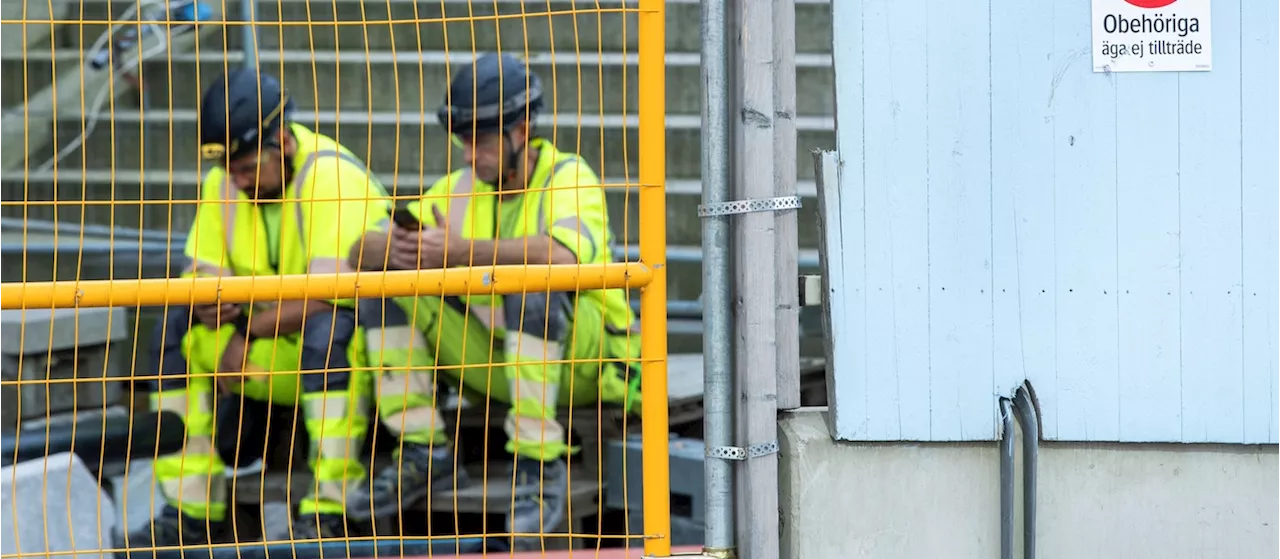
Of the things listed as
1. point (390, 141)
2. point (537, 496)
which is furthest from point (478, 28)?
point (537, 496)

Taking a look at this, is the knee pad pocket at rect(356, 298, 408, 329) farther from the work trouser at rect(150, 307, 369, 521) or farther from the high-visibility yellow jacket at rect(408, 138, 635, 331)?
the high-visibility yellow jacket at rect(408, 138, 635, 331)

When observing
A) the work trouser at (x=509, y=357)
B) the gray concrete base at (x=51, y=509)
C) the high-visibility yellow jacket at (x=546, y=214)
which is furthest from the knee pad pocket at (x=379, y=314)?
the gray concrete base at (x=51, y=509)

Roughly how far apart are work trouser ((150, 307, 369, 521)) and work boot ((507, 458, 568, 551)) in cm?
55

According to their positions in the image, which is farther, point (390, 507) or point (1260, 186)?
point (390, 507)

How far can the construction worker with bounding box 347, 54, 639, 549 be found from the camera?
163 inches

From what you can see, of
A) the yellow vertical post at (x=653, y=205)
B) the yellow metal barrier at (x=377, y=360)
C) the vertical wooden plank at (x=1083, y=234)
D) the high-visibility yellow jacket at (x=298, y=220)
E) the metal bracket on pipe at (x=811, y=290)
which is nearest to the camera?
the yellow vertical post at (x=653, y=205)

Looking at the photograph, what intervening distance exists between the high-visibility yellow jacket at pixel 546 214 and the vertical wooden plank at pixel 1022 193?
1346 mm

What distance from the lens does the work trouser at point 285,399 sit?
4.19m

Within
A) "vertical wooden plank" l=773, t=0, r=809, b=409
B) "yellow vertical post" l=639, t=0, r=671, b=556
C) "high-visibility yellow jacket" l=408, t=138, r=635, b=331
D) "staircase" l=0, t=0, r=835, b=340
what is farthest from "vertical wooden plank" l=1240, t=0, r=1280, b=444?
"staircase" l=0, t=0, r=835, b=340

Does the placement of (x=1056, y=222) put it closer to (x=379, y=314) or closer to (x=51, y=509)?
(x=379, y=314)

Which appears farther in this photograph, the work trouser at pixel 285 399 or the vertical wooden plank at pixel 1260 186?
the work trouser at pixel 285 399

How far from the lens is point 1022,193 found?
2.91 metres

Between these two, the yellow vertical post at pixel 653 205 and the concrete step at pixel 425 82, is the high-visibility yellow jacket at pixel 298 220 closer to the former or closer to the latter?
the yellow vertical post at pixel 653 205

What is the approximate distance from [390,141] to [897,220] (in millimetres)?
4248
